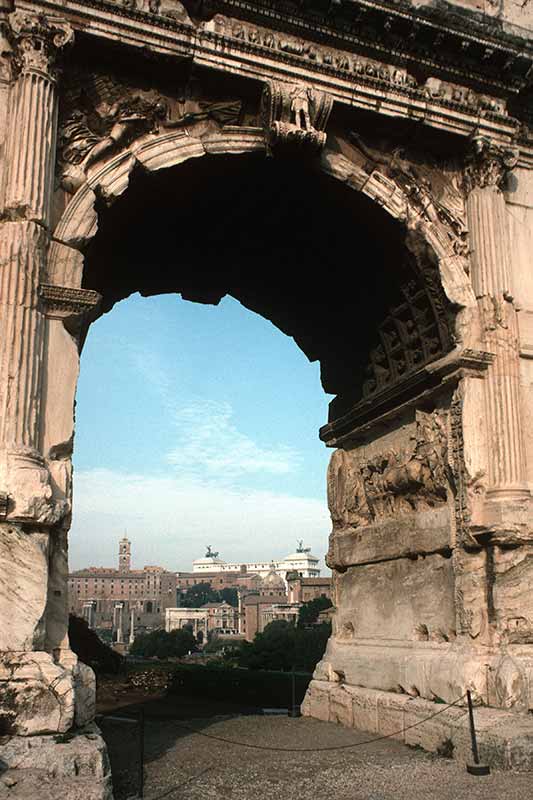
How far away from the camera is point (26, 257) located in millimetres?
7379

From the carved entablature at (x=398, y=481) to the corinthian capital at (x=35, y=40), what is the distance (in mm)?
5376

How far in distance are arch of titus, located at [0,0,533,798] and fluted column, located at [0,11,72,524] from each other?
0.02 metres

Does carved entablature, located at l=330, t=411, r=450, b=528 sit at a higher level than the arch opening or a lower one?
lower

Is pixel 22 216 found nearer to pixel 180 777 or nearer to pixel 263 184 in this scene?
pixel 263 184

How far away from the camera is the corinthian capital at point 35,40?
7.82m

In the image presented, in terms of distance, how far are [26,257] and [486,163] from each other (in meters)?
5.32

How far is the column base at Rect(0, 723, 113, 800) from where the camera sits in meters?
5.45

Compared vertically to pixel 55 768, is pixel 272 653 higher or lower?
lower

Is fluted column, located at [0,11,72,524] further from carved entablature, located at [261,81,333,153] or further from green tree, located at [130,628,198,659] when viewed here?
green tree, located at [130,628,198,659]

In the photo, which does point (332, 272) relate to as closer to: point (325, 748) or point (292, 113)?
point (292, 113)

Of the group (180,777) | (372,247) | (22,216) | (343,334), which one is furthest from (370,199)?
(180,777)

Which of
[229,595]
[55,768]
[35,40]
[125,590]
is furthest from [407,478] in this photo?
[229,595]

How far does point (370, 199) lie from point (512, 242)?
1.73 meters

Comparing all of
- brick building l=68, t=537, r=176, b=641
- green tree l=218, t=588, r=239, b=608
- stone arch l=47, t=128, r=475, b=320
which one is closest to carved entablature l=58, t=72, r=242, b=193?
stone arch l=47, t=128, r=475, b=320
